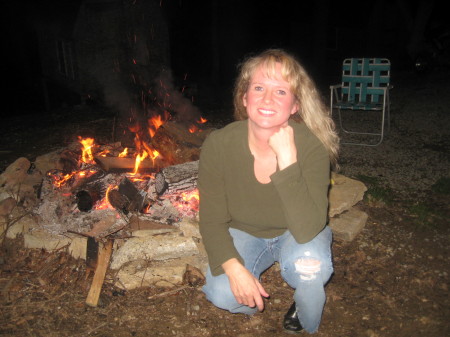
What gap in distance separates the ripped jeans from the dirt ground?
0.41 meters

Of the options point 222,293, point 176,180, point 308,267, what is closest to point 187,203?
point 176,180

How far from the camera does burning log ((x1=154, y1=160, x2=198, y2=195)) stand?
3.39 m

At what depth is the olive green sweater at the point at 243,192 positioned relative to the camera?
208cm

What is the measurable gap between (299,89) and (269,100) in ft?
0.76

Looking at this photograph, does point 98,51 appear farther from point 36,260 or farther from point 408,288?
point 408,288

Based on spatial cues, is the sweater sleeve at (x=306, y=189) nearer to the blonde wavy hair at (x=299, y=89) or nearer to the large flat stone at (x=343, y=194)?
the blonde wavy hair at (x=299, y=89)

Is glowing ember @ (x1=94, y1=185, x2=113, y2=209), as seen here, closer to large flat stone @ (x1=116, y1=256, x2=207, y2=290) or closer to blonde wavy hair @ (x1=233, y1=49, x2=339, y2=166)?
large flat stone @ (x1=116, y1=256, x2=207, y2=290)

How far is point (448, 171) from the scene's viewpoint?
483 cm

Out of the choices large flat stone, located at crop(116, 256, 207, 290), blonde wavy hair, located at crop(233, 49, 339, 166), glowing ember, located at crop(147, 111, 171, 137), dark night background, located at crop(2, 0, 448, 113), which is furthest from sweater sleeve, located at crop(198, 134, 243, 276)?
dark night background, located at crop(2, 0, 448, 113)

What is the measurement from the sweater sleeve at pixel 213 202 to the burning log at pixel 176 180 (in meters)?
1.14

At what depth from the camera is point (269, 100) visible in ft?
6.72

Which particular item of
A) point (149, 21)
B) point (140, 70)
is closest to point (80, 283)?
point (140, 70)

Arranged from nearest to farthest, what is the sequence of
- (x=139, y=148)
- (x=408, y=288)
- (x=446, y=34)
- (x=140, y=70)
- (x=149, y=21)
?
(x=408, y=288) < (x=139, y=148) < (x=140, y=70) < (x=149, y=21) < (x=446, y=34)

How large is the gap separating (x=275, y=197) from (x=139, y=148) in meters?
2.42
